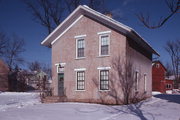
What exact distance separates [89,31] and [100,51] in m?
2.02

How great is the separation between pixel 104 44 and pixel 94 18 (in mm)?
2366

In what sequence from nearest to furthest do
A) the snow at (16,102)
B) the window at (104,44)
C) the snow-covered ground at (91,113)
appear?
1. the snow-covered ground at (91,113)
2. the snow at (16,102)
3. the window at (104,44)

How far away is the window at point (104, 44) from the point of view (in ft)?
51.1

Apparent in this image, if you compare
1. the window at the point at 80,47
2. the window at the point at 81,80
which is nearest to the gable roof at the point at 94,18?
the window at the point at 80,47

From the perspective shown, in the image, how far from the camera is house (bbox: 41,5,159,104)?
49.3 ft

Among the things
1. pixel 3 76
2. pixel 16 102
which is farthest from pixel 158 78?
pixel 3 76

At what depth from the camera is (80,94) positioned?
16375 mm

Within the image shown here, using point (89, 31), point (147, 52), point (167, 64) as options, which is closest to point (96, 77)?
point (89, 31)

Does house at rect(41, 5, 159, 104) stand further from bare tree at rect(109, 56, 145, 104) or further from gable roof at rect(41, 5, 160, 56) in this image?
bare tree at rect(109, 56, 145, 104)

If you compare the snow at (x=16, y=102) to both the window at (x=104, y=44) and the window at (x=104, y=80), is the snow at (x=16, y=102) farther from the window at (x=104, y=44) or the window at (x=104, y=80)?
the window at (x=104, y=44)

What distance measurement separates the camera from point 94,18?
16.0 metres

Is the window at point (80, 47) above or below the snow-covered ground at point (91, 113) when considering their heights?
above

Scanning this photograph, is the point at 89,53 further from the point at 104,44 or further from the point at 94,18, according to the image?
the point at 94,18

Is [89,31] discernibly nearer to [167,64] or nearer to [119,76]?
[119,76]
